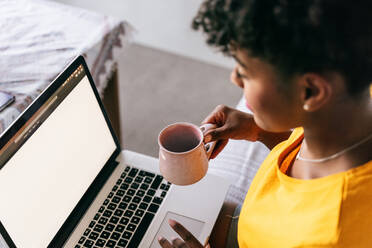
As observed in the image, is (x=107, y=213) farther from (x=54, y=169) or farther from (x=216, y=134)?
(x=216, y=134)

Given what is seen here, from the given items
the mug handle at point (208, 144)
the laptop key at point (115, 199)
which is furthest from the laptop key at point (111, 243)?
the mug handle at point (208, 144)

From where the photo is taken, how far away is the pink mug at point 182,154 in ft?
2.65

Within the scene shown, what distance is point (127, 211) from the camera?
3.19ft

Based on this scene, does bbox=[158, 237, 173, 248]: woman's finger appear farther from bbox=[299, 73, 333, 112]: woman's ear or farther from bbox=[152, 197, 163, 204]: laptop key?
bbox=[299, 73, 333, 112]: woman's ear

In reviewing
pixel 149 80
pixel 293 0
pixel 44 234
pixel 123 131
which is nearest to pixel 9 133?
pixel 44 234

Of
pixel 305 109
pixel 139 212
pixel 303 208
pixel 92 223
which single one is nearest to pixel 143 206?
pixel 139 212

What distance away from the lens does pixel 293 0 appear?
0.54 meters

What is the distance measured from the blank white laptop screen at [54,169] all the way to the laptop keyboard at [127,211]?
0.21 ft

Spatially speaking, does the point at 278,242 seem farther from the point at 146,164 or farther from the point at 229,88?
the point at 229,88

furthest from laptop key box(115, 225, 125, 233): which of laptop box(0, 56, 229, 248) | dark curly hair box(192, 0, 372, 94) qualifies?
dark curly hair box(192, 0, 372, 94)

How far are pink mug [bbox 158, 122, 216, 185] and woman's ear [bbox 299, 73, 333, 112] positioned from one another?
9.8 inches

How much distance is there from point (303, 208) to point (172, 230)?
1.03 ft

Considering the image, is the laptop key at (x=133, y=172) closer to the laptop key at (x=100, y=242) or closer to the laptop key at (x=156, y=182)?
the laptop key at (x=156, y=182)

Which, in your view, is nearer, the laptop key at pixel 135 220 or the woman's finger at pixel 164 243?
the woman's finger at pixel 164 243
